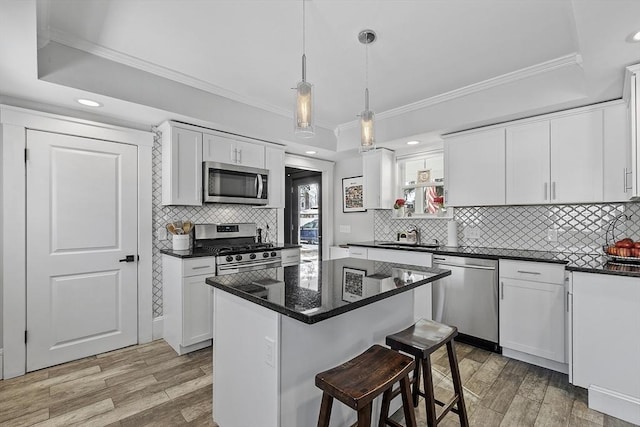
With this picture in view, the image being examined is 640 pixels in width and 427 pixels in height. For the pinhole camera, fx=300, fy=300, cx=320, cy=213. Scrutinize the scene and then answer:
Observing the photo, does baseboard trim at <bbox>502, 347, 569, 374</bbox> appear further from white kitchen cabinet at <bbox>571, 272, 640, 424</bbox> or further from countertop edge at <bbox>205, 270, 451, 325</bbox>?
countertop edge at <bbox>205, 270, 451, 325</bbox>

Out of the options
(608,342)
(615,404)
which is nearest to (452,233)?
(608,342)

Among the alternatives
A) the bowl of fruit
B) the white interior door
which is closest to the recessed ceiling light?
the white interior door

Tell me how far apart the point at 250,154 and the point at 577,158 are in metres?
3.37

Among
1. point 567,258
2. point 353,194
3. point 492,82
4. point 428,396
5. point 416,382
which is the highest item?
point 492,82

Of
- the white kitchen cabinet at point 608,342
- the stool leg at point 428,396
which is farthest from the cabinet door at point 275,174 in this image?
the white kitchen cabinet at point 608,342

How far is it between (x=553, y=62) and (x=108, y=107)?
395cm

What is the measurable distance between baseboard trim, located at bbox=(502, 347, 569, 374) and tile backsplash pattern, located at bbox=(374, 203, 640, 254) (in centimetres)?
107

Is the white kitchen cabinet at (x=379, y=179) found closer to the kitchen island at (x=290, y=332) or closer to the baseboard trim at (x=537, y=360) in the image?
the baseboard trim at (x=537, y=360)

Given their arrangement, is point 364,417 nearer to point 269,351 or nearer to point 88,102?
point 269,351

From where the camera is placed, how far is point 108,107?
272 cm

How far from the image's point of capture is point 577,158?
2732 mm

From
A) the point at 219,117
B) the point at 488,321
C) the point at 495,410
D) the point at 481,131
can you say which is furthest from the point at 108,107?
the point at 488,321

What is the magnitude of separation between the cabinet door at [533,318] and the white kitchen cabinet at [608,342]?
16.6 inches

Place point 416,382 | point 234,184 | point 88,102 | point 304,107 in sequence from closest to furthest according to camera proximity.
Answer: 1. point 304,107
2. point 416,382
3. point 88,102
4. point 234,184
